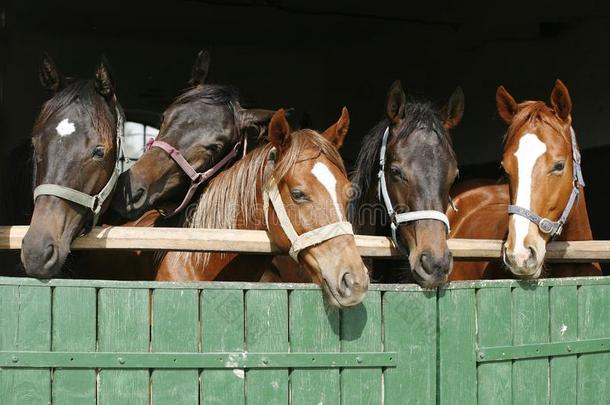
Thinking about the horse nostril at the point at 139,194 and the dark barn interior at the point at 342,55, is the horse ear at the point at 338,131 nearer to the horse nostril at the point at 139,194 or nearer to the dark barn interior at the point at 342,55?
the horse nostril at the point at 139,194

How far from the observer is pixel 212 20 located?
→ 7949mm

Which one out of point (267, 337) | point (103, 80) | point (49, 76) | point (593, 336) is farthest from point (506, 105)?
point (49, 76)

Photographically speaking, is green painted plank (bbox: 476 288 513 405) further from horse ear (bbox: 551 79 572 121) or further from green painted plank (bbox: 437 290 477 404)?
horse ear (bbox: 551 79 572 121)

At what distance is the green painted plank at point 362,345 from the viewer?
2396mm

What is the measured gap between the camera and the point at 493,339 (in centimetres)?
253

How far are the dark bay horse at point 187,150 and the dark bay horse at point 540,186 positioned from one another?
42.3 inches

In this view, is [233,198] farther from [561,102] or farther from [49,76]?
[561,102]

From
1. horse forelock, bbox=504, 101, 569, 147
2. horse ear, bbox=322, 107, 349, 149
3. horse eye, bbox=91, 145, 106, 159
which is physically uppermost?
horse forelock, bbox=504, 101, 569, 147

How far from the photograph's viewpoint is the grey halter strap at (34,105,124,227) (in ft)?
8.31

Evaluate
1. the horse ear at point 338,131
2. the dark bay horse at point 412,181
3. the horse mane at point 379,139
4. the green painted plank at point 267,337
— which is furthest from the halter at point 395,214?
the green painted plank at point 267,337

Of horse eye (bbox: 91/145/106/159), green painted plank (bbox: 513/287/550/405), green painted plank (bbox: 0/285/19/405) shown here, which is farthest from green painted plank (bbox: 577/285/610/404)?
green painted plank (bbox: 0/285/19/405)

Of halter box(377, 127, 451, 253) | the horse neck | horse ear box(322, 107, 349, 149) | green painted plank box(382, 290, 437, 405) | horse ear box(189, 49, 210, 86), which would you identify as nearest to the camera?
green painted plank box(382, 290, 437, 405)

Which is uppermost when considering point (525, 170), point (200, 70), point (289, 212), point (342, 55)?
point (342, 55)

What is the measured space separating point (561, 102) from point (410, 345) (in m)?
1.33
